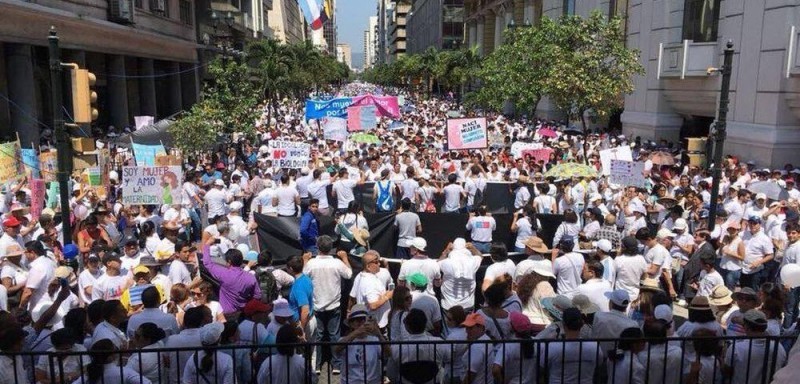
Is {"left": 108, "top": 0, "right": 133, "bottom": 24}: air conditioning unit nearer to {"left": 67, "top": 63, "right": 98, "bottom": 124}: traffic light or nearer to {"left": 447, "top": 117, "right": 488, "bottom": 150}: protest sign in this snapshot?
{"left": 447, "top": 117, "right": 488, "bottom": 150}: protest sign

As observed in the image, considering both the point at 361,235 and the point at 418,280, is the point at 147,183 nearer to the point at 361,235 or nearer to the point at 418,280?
the point at 361,235

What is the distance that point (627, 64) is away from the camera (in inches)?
861

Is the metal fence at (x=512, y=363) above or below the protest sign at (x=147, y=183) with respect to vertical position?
below

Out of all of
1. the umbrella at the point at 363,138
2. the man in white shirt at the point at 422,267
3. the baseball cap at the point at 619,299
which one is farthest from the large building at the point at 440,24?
the baseball cap at the point at 619,299

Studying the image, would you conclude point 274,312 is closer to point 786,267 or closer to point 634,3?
point 786,267

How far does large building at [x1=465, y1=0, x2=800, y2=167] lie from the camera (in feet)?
62.8

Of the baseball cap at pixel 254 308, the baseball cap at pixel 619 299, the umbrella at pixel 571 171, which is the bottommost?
the baseball cap at pixel 254 308

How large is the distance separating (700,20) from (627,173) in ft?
42.5

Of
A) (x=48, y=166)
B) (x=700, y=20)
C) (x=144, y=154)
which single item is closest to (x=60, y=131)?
(x=48, y=166)

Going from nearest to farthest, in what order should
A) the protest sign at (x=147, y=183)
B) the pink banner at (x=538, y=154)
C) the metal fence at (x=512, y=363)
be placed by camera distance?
1. the metal fence at (x=512, y=363)
2. the protest sign at (x=147, y=183)
3. the pink banner at (x=538, y=154)

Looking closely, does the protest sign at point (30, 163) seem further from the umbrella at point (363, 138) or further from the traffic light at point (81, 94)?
the umbrella at point (363, 138)

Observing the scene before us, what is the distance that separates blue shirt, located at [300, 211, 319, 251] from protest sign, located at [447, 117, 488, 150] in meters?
7.50

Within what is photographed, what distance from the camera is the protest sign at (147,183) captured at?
38.5 ft

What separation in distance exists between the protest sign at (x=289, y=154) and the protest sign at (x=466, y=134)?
4.12 meters
